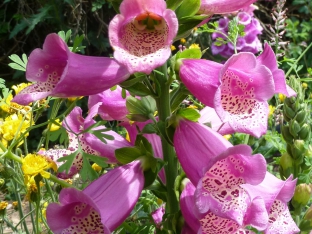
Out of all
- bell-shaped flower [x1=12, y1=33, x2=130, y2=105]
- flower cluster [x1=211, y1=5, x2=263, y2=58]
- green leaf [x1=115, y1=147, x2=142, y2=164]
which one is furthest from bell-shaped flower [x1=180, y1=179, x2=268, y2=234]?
flower cluster [x1=211, y1=5, x2=263, y2=58]

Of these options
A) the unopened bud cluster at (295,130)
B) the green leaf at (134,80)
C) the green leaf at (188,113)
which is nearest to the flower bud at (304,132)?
the unopened bud cluster at (295,130)

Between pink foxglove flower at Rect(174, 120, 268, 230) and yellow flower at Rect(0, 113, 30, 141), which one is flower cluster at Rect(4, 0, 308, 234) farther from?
yellow flower at Rect(0, 113, 30, 141)

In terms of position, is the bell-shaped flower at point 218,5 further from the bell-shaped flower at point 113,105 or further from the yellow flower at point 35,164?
the yellow flower at point 35,164

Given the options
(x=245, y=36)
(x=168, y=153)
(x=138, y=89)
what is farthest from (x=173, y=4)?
(x=245, y=36)

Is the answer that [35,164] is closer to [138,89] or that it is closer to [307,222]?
[138,89]

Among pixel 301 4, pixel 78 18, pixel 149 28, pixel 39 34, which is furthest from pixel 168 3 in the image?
pixel 301 4

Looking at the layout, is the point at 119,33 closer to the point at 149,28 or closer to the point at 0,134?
the point at 149,28
